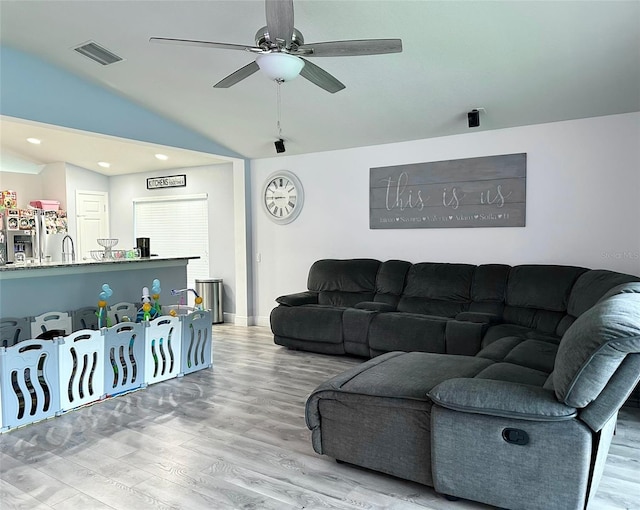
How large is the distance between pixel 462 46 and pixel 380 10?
709mm

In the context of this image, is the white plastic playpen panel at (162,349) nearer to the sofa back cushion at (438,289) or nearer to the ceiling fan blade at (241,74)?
the ceiling fan blade at (241,74)

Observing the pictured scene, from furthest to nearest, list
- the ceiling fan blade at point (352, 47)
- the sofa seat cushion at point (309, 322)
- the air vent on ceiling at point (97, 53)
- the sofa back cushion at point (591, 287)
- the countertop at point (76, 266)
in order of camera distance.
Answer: the sofa seat cushion at point (309, 322)
the air vent on ceiling at point (97, 53)
the countertop at point (76, 266)
the sofa back cushion at point (591, 287)
the ceiling fan blade at point (352, 47)

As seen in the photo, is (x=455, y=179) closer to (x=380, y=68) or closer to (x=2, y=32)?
(x=380, y=68)

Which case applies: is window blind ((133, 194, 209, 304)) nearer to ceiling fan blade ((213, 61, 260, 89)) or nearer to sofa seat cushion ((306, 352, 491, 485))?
ceiling fan blade ((213, 61, 260, 89))

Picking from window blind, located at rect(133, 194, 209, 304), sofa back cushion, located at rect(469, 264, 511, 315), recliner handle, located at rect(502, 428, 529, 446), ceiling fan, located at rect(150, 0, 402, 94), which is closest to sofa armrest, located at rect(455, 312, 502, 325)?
sofa back cushion, located at rect(469, 264, 511, 315)

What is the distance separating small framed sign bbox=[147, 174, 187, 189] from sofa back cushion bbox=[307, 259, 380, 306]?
300 centimetres

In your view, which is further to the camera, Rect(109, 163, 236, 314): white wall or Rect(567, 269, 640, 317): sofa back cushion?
Rect(109, 163, 236, 314): white wall

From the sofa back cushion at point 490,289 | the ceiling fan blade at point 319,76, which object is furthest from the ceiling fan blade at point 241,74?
the sofa back cushion at point 490,289

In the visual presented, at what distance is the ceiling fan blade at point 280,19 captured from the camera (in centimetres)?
227

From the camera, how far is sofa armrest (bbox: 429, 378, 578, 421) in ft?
6.36

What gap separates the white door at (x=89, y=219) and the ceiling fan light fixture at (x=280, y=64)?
6292 millimetres

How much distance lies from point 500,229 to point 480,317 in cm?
107

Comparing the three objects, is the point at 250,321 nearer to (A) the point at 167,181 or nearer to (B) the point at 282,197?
(B) the point at 282,197

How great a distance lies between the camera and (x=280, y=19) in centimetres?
233
